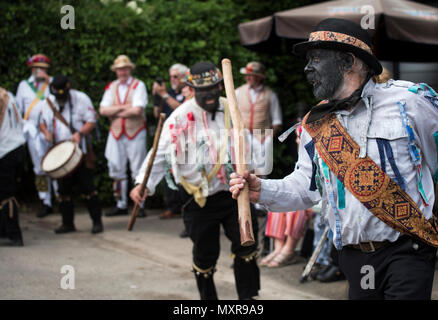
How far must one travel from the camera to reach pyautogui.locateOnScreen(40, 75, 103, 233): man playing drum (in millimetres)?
8414

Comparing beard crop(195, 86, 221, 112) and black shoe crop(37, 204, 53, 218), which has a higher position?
beard crop(195, 86, 221, 112)

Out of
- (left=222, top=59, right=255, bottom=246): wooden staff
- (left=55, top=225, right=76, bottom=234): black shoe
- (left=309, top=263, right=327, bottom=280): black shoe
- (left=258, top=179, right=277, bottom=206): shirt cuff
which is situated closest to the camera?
(left=222, top=59, right=255, bottom=246): wooden staff

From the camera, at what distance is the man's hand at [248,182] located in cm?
302

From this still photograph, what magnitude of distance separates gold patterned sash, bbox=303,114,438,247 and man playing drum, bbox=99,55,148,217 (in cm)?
628

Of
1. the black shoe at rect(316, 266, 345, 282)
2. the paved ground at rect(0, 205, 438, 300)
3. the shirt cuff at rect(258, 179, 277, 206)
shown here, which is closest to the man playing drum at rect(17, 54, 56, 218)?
the paved ground at rect(0, 205, 438, 300)

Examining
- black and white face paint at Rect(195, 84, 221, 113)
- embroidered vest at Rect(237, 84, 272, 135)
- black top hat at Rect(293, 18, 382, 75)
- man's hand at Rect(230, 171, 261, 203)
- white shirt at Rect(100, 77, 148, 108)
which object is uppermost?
black top hat at Rect(293, 18, 382, 75)

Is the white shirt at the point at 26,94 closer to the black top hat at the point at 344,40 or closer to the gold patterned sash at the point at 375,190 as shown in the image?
the black top hat at the point at 344,40

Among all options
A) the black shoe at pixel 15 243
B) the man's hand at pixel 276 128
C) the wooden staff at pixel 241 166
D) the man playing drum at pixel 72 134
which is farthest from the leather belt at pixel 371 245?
the man's hand at pixel 276 128

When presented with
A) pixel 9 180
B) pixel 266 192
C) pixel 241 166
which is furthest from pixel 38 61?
pixel 241 166

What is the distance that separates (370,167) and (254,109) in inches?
251

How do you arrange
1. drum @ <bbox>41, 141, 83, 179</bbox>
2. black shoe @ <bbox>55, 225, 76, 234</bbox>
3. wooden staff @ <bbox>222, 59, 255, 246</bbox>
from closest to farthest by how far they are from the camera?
wooden staff @ <bbox>222, 59, 255, 246</bbox>
drum @ <bbox>41, 141, 83, 179</bbox>
black shoe @ <bbox>55, 225, 76, 234</bbox>

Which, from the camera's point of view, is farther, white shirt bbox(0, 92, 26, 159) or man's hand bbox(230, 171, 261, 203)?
white shirt bbox(0, 92, 26, 159)

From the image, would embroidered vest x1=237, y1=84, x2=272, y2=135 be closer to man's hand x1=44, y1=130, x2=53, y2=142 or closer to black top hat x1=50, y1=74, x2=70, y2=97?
black top hat x1=50, y1=74, x2=70, y2=97
